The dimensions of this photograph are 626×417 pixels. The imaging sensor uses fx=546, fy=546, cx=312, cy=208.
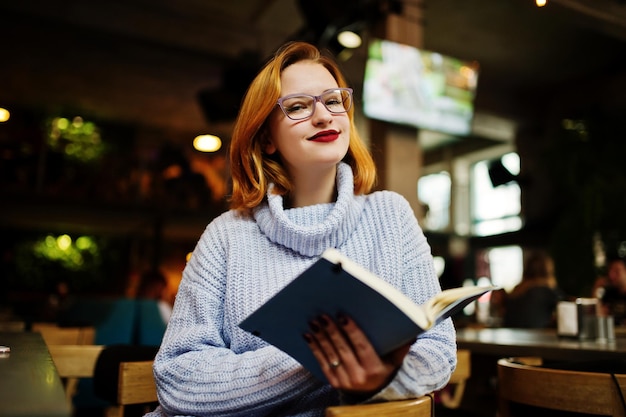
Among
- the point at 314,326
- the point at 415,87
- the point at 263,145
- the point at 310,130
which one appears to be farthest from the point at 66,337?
the point at 415,87

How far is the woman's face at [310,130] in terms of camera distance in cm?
140

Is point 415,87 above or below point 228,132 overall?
below

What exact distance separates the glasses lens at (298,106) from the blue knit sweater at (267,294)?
20 centimetres

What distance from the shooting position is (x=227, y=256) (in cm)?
141

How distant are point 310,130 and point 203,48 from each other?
6624 millimetres

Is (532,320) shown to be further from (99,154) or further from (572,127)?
(99,154)

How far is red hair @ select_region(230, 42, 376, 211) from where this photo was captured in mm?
1484

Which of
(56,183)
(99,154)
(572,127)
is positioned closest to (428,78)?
(572,127)

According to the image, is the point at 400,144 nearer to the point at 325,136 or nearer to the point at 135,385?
the point at 325,136

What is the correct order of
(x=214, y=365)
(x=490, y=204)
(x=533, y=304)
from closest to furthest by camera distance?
(x=214, y=365) < (x=533, y=304) < (x=490, y=204)

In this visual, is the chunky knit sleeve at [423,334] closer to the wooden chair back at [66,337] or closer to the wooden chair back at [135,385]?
the wooden chair back at [135,385]

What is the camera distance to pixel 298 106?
1432mm

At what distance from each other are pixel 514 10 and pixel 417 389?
700 cm

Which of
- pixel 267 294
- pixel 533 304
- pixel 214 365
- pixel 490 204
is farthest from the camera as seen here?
pixel 490 204
